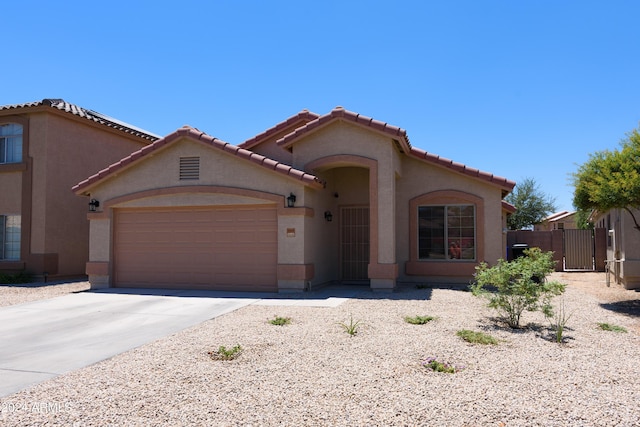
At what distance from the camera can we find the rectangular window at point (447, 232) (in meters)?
15.1

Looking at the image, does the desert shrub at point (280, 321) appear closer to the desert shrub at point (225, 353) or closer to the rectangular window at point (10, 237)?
the desert shrub at point (225, 353)

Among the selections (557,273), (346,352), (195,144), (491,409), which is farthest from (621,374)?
(557,273)

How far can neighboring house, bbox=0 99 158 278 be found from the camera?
17.5m

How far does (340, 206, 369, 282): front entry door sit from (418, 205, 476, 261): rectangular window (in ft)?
6.00

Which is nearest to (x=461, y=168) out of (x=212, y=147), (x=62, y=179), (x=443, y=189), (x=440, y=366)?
(x=443, y=189)

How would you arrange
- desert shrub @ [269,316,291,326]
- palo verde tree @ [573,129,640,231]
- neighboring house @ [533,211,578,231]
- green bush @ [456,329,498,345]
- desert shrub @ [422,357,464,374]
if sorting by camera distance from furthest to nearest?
1. neighboring house @ [533,211,578,231]
2. palo verde tree @ [573,129,640,231]
3. desert shrub @ [269,316,291,326]
4. green bush @ [456,329,498,345]
5. desert shrub @ [422,357,464,374]

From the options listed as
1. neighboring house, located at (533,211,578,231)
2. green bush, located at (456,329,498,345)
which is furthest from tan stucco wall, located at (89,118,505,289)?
neighboring house, located at (533,211,578,231)

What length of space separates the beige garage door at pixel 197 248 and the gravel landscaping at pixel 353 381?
455 centimetres

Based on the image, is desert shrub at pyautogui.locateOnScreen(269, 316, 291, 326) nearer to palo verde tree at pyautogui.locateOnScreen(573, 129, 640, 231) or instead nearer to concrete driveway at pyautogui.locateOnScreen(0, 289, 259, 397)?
concrete driveway at pyautogui.locateOnScreen(0, 289, 259, 397)

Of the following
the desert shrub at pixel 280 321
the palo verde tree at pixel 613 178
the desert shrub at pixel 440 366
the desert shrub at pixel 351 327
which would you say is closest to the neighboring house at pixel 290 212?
the palo verde tree at pixel 613 178

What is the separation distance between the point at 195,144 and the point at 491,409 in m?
11.4

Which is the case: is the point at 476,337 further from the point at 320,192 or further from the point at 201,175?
the point at 201,175

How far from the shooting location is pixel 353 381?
5.63 metres

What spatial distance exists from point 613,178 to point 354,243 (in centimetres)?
781
